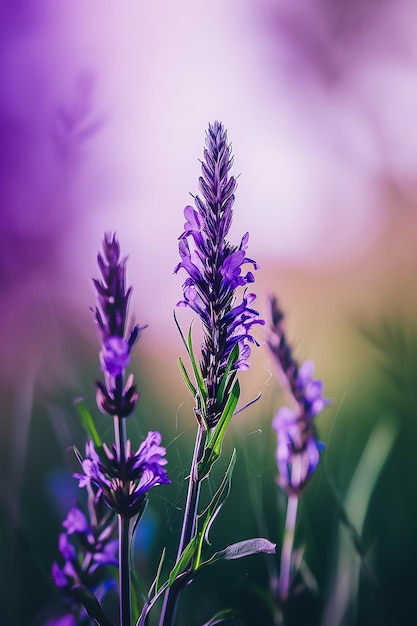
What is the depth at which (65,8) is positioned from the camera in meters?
0.66

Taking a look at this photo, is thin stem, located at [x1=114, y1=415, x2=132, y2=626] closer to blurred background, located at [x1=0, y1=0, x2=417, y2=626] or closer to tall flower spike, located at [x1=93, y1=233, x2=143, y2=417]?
tall flower spike, located at [x1=93, y1=233, x2=143, y2=417]

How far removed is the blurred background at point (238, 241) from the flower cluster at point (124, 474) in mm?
183

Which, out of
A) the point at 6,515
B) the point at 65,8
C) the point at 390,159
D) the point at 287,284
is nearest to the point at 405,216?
the point at 390,159

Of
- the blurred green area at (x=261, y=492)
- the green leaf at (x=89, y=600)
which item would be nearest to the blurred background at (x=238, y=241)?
the blurred green area at (x=261, y=492)

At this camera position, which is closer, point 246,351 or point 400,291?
point 246,351

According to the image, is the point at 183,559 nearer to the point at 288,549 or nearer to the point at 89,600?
the point at 89,600

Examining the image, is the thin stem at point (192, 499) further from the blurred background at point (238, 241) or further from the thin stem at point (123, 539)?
the blurred background at point (238, 241)

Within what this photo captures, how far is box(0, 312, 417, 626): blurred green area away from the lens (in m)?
0.61

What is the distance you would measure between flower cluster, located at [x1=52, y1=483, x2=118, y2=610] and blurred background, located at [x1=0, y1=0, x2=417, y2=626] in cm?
8

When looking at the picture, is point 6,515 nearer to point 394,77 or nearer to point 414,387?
point 414,387

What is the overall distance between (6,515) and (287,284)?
0.43m

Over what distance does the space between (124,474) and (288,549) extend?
25cm

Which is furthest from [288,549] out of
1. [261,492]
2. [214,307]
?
[214,307]

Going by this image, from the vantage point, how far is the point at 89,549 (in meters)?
0.54
